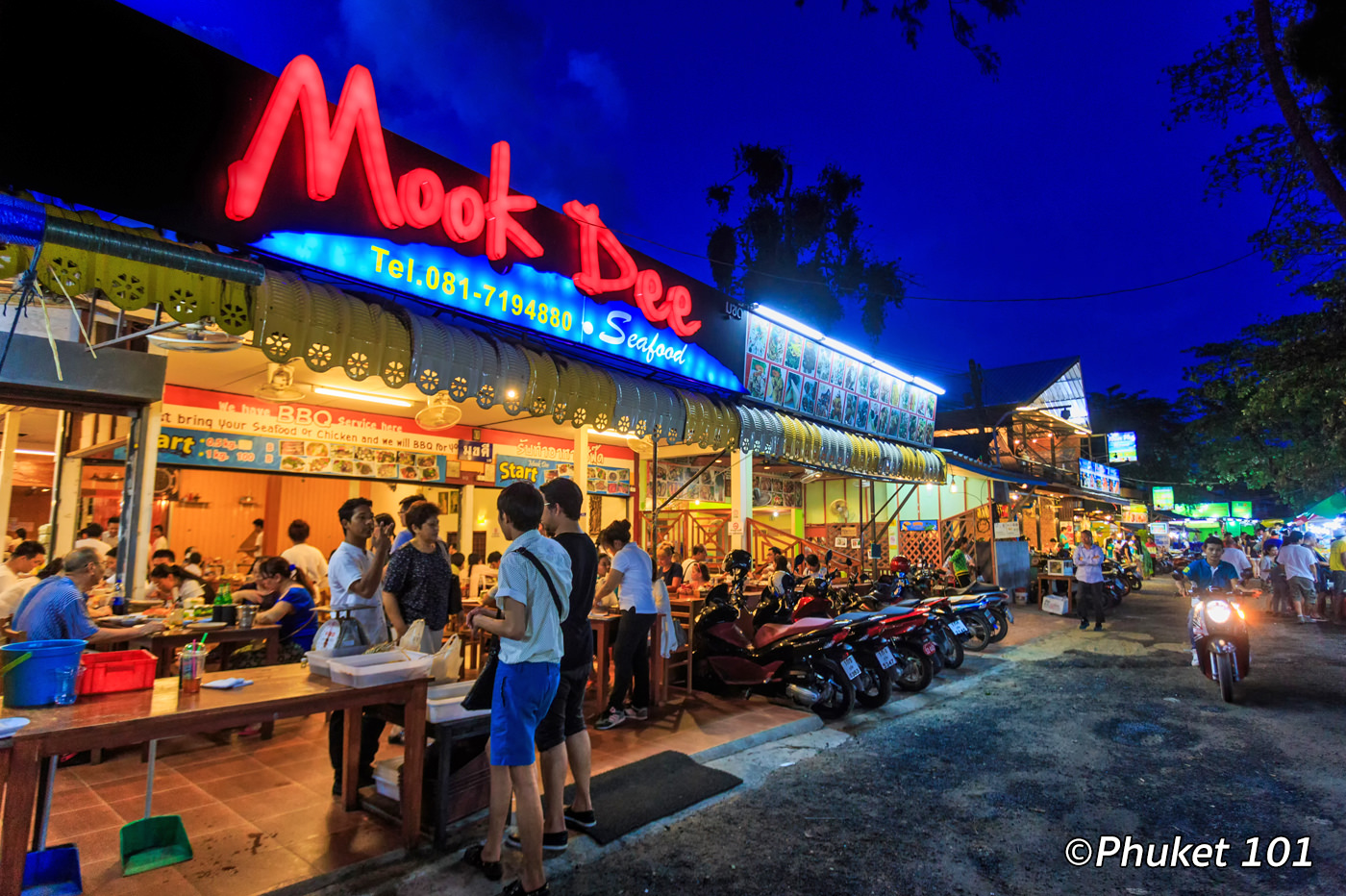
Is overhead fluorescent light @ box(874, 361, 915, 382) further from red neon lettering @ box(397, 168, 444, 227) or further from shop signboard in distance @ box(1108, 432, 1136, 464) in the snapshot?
shop signboard in distance @ box(1108, 432, 1136, 464)

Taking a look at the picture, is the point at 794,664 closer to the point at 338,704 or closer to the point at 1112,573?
the point at 338,704

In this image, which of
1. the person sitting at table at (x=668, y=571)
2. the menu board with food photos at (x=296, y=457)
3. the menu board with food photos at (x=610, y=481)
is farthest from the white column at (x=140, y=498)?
the menu board with food photos at (x=610, y=481)

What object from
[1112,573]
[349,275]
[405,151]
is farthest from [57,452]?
[1112,573]

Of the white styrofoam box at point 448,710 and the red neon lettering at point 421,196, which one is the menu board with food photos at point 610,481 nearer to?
the red neon lettering at point 421,196

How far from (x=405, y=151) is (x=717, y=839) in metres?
6.75

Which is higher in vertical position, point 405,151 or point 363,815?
point 405,151

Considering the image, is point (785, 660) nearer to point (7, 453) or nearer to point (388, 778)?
point (388, 778)

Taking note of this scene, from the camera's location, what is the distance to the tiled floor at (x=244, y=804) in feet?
11.6

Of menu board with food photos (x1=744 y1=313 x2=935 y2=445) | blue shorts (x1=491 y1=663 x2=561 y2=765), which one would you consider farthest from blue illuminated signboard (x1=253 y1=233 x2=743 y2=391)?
blue shorts (x1=491 y1=663 x2=561 y2=765)

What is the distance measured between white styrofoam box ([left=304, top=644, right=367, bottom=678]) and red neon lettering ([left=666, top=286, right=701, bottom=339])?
6.99 meters

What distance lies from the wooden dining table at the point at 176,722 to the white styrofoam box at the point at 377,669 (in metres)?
0.04

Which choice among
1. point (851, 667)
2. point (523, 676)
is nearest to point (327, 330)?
point (523, 676)

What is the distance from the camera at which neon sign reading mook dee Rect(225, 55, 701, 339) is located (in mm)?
5836

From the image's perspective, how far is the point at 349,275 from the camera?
6.51 m
